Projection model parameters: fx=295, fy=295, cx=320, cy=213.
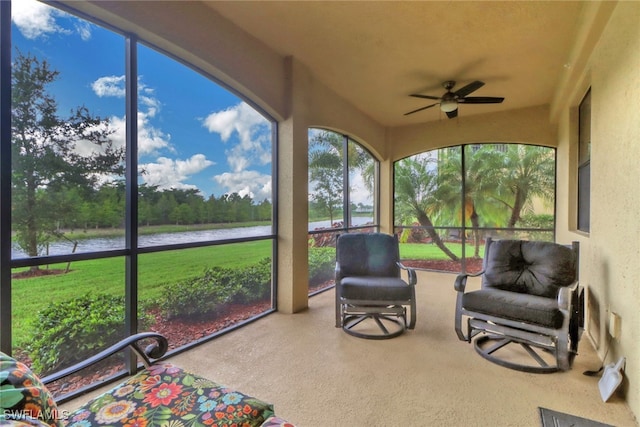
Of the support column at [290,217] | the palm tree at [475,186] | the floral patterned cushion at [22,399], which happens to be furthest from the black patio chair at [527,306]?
the palm tree at [475,186]

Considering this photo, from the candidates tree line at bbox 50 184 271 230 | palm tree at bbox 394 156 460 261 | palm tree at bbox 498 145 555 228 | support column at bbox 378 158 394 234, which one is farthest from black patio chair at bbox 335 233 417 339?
palm tree at bbox 498 145 555 228

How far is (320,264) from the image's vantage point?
4559mm

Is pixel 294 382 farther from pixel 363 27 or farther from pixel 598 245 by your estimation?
pixel 363 27

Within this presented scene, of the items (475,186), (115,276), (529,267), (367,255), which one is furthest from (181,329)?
(475,186)

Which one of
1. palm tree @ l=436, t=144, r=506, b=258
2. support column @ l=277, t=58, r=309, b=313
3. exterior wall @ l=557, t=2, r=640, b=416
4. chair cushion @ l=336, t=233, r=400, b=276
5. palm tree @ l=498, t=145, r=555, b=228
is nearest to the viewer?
exterior wall @ l=557, t=2, r=640, b=416

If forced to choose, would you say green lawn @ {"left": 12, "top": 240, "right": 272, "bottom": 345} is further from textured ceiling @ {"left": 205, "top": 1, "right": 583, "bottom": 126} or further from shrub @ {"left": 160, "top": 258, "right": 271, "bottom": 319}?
textured ceiling @ {"left": 205, "top": 1, "right": 583, "bottom": 126}

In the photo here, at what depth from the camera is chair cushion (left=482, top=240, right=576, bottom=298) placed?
2.60 meters

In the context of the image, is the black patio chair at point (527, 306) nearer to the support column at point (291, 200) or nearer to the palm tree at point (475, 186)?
the support column at point (291, 200)

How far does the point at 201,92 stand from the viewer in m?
2.85

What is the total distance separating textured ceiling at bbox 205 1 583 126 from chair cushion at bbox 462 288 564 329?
250 centimetres

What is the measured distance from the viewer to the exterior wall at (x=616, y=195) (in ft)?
6.16

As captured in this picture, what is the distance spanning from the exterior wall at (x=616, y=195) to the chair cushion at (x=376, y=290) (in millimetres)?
1499

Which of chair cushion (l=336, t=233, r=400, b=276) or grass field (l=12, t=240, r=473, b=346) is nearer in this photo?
grass field (l=12, t=240, r=473, b=346)

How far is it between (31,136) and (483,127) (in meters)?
6.13
